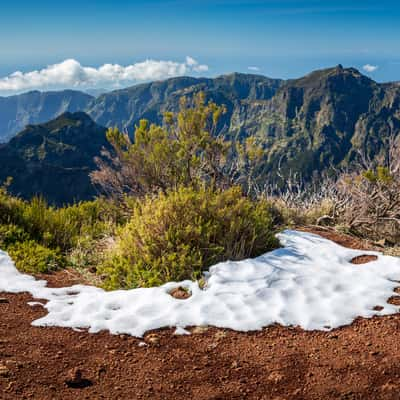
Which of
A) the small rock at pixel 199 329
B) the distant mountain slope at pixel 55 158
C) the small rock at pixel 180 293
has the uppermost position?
the small rock at pixel 180 293

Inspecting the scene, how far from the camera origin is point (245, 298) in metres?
4.97

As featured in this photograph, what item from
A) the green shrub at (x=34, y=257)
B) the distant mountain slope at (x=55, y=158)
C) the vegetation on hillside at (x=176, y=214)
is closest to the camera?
the vegetation on hillside at (x=176, y=214)

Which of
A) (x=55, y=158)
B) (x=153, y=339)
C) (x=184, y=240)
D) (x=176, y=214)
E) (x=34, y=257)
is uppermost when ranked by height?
(x=176, y=214)

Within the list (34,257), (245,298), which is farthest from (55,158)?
(245,298)

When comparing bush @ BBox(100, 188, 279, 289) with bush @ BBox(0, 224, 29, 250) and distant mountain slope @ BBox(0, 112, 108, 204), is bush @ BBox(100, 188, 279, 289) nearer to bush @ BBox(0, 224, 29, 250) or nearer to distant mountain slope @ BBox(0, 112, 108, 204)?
bush @ BBox(0, 224, 29, 250)

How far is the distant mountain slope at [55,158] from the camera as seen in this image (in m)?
127

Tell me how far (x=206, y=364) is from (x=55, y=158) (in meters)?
171

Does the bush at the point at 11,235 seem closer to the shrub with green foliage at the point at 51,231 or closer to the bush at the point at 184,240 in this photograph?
the shrub with green foliage at the point at 51,231

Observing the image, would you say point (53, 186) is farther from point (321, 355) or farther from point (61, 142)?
point (321, 355)

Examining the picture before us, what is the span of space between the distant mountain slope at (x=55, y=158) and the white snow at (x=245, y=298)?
91122mm

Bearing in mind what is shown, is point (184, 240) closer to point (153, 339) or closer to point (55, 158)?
point (153, 339)

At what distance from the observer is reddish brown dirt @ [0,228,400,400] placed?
3342 millimetres

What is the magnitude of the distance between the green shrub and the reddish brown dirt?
1.89 meters

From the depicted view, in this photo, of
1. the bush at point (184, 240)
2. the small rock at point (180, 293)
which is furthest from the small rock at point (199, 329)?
the bush at point (184, 240)
